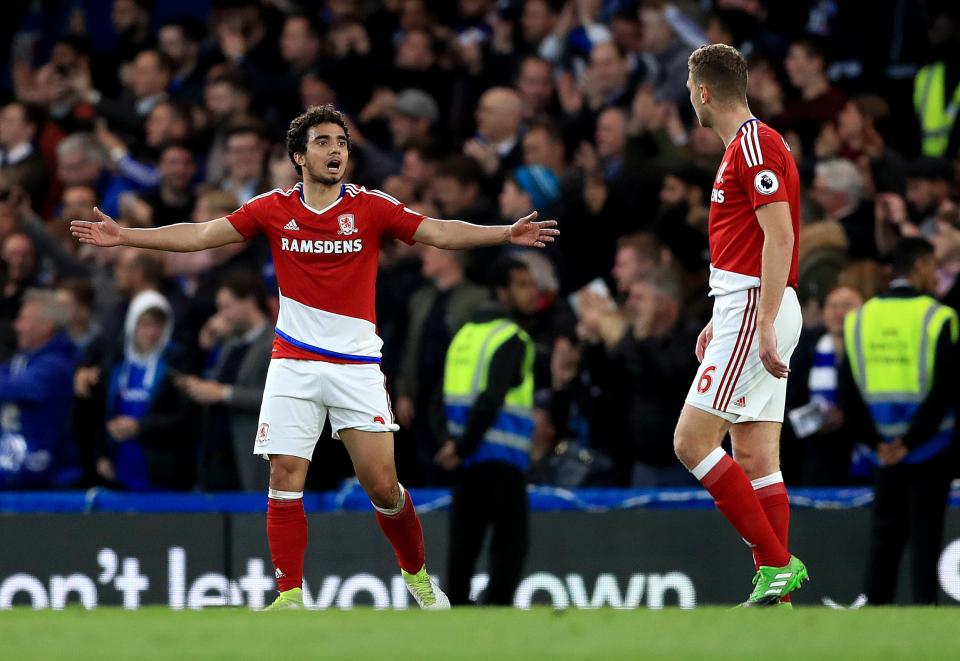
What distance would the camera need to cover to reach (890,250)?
11.9 metres

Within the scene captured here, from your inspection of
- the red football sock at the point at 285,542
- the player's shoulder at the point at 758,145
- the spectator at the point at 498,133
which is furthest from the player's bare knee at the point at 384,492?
the spectator at the point at 498,133

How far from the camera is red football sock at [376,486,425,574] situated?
27.6 feet

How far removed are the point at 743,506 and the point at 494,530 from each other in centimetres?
325

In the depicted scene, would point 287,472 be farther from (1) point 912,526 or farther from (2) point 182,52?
(2) point 182,52

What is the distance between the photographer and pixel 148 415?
1228 cm

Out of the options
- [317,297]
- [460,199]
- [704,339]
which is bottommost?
[704,339]

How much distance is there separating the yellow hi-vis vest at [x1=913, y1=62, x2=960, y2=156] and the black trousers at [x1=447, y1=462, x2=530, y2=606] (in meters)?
5.14

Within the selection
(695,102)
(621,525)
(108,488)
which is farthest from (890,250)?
(108,488)

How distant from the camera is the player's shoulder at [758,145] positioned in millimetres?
7477

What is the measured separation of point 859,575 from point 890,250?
2221mm

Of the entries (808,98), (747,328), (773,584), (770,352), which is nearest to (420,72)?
(808,98)

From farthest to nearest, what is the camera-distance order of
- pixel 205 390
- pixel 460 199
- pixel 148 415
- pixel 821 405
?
pixel 460 199, pixel 148 415, pixel 205 390, pixel 821 405

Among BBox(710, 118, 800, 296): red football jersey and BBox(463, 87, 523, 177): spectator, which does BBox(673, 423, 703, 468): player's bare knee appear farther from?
BBox(463, 87, 523, 177): spectator

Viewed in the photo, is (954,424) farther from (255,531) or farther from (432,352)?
(255,531)
